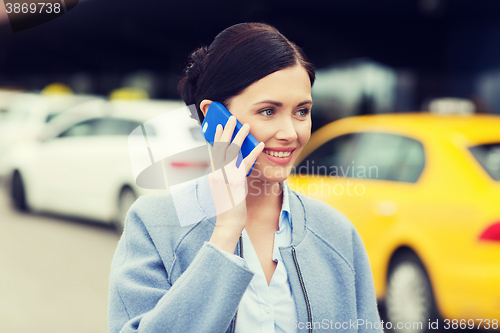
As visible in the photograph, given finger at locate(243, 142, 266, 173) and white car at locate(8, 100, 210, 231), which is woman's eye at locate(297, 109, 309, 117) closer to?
finger at locate(243, 142, 266, 173)

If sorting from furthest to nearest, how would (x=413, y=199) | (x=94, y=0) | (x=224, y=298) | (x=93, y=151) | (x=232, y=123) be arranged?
1. (x=94, y=0)
2. (x=93, y=151)
3. (x=413, y=199)
4. (x=232, y=123)
5. (x=224, y=298)

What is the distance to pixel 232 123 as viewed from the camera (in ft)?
4.91

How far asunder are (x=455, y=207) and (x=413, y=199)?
1.45 ft

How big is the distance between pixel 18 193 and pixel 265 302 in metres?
8.75

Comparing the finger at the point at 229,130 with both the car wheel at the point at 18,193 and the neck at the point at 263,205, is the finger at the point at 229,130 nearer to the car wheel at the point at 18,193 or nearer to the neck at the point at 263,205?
the neck at the point at 263,205

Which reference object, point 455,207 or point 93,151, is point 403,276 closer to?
point 455,207

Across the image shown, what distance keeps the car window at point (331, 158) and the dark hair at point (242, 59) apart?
3.62 metres

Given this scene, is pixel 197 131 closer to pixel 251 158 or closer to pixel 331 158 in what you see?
pixel 251 158

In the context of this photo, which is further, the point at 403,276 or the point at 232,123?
the point at 403,276

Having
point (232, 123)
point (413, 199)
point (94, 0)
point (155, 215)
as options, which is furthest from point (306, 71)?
point (94, 0)

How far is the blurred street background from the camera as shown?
3.94 metres

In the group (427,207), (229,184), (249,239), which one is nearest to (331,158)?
(427,207)

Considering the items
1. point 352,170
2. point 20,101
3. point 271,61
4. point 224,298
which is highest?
point 271,61

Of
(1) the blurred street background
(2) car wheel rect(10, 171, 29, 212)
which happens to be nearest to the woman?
(1) the blurred street background
